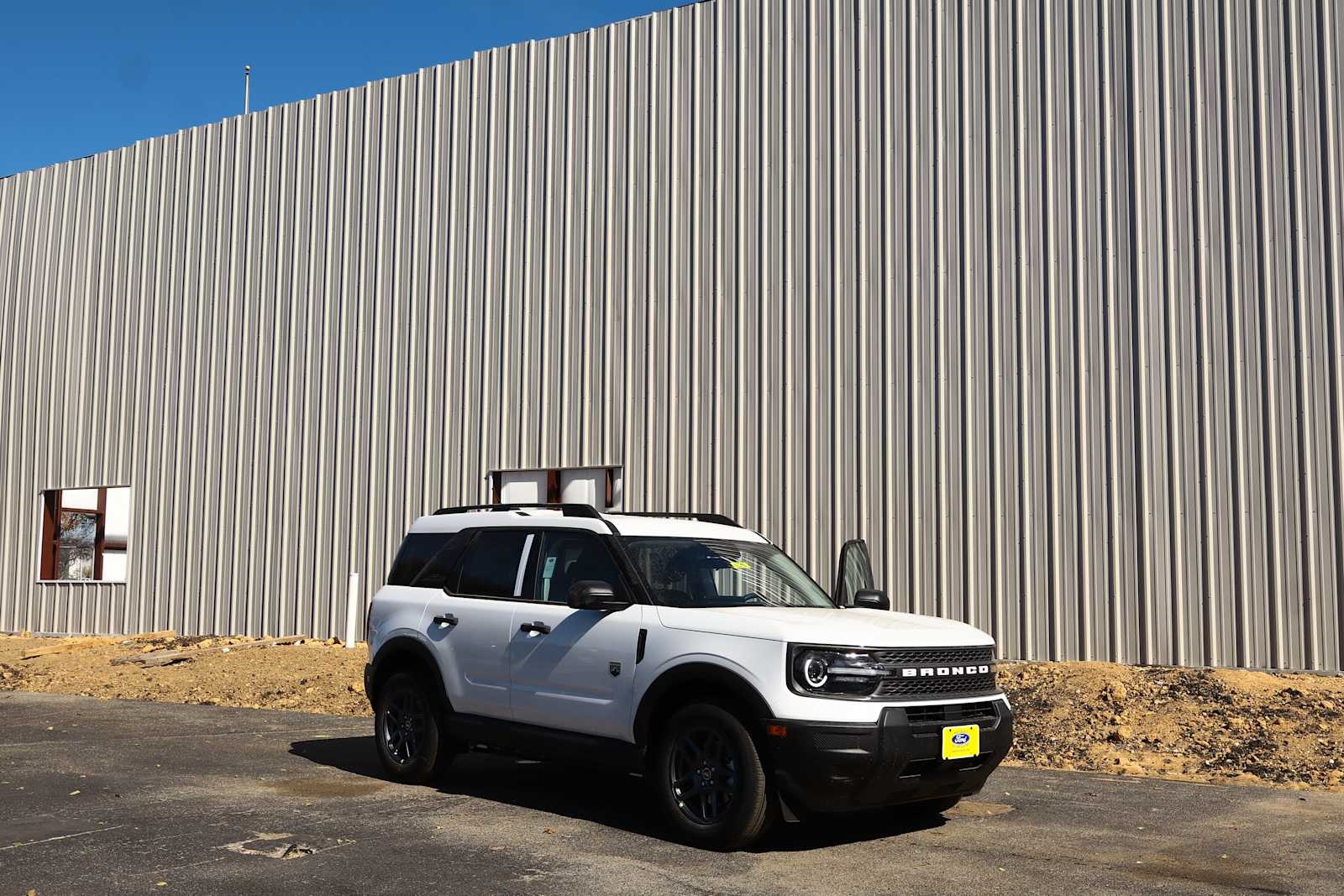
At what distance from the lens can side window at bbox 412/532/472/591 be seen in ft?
30.9

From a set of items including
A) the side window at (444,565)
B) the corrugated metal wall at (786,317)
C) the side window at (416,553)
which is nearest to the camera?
the side window at (444,565)

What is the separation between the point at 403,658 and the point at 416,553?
80 centimetres

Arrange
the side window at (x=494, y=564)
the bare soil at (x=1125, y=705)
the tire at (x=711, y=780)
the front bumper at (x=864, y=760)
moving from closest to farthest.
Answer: the front bumper at (x=864, y=760) < the tire at (x=711, y=780) < the side window at (x=494, y=564) < the bare soil at (x=1125, y=705)

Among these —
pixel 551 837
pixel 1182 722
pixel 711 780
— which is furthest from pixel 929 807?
pixel 1182 722

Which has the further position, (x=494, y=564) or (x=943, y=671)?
(x=494, y=564)

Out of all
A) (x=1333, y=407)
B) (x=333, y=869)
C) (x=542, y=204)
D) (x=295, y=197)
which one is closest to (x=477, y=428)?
(x=542, y=204)

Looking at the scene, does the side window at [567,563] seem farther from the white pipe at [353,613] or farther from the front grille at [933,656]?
the white pipe at [353,613]

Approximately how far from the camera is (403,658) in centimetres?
950

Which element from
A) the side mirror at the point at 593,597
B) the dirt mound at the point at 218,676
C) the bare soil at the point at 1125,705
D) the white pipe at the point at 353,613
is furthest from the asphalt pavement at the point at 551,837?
→ the white pipe at the point at 353,613

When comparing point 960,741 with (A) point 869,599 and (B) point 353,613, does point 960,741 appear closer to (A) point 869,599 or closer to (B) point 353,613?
(A) point 869,599

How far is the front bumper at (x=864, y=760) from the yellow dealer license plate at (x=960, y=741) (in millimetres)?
38

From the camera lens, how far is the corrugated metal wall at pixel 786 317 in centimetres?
1451

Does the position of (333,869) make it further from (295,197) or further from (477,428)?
(295,197)

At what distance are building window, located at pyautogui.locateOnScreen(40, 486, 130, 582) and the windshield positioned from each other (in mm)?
18306
